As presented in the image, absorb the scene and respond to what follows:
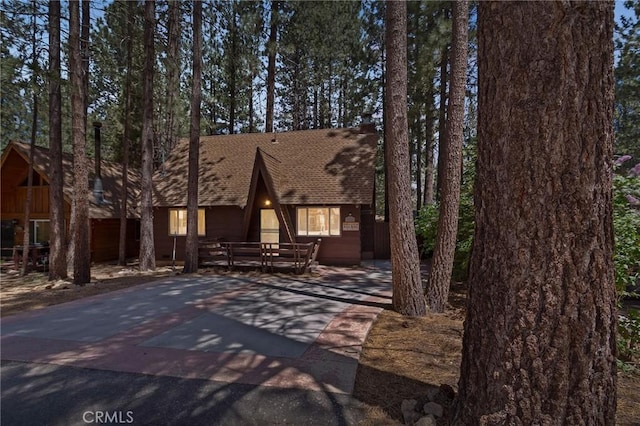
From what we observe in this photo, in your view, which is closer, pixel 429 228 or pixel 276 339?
pixel 276 339

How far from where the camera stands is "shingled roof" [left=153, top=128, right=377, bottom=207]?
14.5 metres

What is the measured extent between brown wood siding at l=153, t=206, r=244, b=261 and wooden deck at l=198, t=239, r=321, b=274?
1.78 metres

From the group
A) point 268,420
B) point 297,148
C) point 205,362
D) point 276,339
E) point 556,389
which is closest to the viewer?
point 556,389

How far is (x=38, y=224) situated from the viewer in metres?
18.2

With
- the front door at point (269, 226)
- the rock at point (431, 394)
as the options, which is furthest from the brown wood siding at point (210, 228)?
the rock at point (431, 394)

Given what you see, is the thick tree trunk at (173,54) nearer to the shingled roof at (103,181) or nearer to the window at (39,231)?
the shingled roof at (103,181)

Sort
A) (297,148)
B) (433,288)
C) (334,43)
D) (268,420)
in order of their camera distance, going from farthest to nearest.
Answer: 1. (334,43)
2. (297,148)
3. (433,288)
4. (268,420)

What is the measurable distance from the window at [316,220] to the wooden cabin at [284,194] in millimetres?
42

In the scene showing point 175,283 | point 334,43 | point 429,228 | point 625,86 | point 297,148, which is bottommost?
point 175,283

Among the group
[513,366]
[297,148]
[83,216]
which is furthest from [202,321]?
[297,148]

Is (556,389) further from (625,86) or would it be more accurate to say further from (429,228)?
(625,86)

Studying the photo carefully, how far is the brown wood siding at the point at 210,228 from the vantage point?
15188 mm

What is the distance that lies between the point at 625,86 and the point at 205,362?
76.4 feet

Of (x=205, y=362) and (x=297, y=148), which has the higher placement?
(x=297, y=148)
